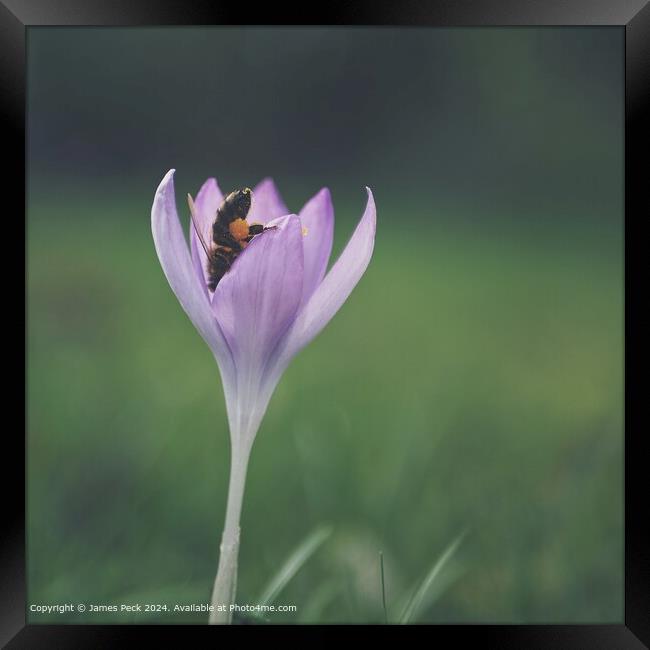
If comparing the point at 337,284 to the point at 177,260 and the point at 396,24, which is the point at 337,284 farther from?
the point at 396,24

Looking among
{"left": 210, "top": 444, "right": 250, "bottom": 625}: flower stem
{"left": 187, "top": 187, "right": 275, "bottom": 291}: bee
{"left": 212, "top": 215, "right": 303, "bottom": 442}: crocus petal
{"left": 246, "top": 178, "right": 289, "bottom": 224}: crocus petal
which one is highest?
{"left": 246, "top": 178, "right": 289, "bottom": 224}: crocus petal

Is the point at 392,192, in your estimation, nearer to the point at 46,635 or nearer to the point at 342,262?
the point at 342,262

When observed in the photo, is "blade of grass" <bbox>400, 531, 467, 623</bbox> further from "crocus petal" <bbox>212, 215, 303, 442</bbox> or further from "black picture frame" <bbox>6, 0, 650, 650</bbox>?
"crocus petal" <bbox>212, 215, 303, 442</bbox>

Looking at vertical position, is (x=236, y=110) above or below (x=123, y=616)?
above

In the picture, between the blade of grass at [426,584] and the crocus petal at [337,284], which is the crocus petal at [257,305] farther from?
the blade of grass at [426,584]

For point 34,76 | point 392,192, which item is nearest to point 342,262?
point 392,192

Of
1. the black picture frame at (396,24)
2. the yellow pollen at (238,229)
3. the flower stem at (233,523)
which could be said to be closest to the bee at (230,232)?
the yellow pollen at (238,229)

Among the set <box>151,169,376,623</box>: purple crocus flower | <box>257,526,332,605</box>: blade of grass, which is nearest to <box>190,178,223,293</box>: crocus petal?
<box>151,169,376,623</box>: purple crocus flower

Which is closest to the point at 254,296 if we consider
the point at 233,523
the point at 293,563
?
the point at 233,523
